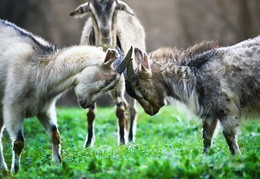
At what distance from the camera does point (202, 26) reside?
55.2 ft

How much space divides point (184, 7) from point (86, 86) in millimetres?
12147

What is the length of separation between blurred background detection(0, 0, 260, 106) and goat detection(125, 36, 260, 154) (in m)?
9.70

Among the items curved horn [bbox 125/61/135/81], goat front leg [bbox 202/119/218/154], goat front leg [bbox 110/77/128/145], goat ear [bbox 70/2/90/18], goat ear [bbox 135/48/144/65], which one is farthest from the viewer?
goat ear [bbox 70/2/90/18]

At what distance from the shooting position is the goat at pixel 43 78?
5867mm

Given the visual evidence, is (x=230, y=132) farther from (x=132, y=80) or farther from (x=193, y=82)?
(x=132, y=80)

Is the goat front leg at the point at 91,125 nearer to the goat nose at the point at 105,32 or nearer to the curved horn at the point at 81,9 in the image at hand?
the goat nose at the point at 105,32

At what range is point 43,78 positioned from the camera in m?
6.03

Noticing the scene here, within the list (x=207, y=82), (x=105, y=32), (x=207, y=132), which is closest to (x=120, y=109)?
(x=105, y=32)

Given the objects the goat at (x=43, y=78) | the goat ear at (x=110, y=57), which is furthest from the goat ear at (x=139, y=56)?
the goat ear at (x=110, y=57)

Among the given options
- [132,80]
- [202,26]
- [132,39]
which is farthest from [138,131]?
[202,26]

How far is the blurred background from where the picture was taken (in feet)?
52.6

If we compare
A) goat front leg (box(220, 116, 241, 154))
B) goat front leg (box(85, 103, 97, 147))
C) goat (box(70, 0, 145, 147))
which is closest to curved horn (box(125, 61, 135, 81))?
goat front leg (box(220, 116, 241, 154))

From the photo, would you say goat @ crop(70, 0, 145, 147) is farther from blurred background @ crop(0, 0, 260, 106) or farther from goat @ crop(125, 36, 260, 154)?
blurred background @ crop(0, 0, 260, 106)

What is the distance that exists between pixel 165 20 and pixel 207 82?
11.7 meters
